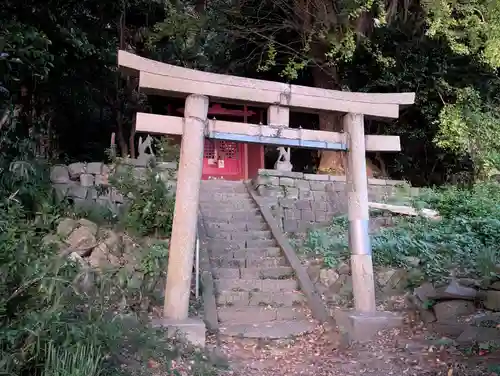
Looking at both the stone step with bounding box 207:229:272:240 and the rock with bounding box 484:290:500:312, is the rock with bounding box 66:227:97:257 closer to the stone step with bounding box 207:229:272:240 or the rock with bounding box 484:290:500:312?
the stone step with bounding box 207:229:272:240

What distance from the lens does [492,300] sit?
562cm

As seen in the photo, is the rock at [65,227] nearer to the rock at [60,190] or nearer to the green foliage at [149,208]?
the green foliage at [149,208]

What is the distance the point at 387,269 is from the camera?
25.1ft

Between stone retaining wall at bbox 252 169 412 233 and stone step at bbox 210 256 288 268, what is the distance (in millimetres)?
2162

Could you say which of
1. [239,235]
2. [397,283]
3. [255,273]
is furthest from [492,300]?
[239,235]

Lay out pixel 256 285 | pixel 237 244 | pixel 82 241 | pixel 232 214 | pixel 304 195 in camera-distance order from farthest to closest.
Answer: pixel 304 195, pixel 232 214, pixel 237 244, pixel 256 285, pixel 82 241

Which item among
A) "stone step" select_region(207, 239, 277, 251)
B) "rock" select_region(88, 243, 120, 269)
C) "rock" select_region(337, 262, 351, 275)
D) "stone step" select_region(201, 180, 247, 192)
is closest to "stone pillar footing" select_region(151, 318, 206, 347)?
"rock" select_region(88, 243, 120, 269)

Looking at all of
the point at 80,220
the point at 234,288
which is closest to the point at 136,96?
the point at 80,220

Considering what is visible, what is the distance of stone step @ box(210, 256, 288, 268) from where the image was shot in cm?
823

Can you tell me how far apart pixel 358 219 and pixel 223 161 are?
10179mm

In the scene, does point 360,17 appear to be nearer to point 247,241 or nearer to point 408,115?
point 408,115

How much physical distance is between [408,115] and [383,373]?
11767 mm

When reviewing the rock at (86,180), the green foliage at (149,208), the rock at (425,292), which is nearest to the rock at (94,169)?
the rock at (86,180)

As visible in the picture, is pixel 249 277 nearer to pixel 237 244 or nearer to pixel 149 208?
pixel 237 244
